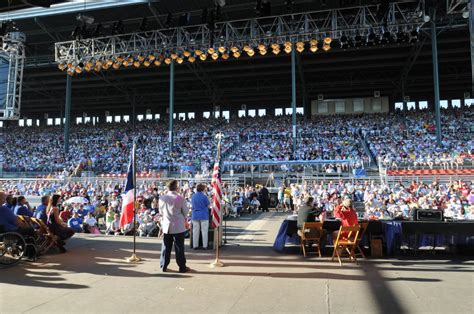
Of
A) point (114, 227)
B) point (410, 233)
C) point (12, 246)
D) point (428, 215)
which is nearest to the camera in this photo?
point (12, 246)

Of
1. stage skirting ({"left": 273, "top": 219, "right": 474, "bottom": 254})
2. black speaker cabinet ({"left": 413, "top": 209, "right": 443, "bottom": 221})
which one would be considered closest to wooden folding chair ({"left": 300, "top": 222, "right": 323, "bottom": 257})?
stage skirting ({"left": 273, "top": 219, "right": 474, "bottom": 254})

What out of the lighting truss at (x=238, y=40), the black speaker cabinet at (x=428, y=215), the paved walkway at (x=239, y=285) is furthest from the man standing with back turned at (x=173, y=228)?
the lighting truss at (x=238, y=40)

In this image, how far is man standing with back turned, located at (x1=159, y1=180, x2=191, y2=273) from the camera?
662 cm

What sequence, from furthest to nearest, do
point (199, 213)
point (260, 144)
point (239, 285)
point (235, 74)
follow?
point (235, 74)
point (260, 144)
point (199, 213)
point (239, 285)

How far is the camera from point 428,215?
8.50 meters

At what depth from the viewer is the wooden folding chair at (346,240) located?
24.3ft

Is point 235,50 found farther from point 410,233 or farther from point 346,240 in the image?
point 346,240

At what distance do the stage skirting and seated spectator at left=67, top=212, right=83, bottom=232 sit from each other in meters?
7.20

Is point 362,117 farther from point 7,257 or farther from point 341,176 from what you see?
point 7,257

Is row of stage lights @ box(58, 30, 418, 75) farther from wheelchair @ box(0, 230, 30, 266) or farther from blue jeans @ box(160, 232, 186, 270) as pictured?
wheelchair @ box(0, 230, 30, 266)

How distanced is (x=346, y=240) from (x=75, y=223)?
899 centimetres

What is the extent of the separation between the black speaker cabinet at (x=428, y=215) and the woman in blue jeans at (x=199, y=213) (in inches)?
191

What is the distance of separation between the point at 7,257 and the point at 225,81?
3223 centimetres

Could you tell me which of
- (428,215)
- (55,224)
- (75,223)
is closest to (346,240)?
(428,215)
